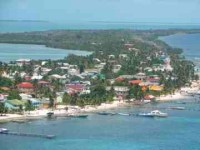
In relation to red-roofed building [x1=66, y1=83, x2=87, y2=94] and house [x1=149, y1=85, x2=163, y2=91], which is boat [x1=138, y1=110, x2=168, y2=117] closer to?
red-roofed building [x1=66, y1=83, x2=87, y2=94]

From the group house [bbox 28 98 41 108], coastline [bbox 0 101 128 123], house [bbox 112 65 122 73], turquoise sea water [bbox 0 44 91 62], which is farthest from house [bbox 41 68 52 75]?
house [bbox 28 98 41 108]

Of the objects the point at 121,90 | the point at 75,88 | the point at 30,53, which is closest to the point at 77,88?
the point at 75,88

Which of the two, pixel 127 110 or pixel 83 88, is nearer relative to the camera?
pixel 127 110

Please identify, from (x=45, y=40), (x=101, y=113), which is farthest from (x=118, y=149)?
(x=45, y=40)

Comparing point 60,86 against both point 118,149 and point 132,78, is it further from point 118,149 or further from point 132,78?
point 118,149

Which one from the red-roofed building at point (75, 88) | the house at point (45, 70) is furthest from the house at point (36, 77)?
the red-roofed building at point (75, 88)

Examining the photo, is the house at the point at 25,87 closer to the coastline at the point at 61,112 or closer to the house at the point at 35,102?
the house at the point at 35,102
